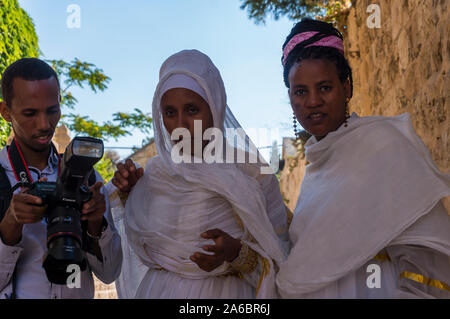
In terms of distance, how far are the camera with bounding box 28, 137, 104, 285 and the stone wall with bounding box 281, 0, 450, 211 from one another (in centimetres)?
206

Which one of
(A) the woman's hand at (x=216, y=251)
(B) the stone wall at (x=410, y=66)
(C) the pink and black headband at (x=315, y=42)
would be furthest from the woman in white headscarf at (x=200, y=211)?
(B) the stone wall at (x=410, y=66)

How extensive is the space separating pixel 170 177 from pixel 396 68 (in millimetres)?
2782

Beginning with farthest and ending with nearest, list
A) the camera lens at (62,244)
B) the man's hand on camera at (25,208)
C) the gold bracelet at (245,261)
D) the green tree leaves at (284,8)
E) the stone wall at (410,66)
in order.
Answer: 1. the green tree leaves at (284,8)
2. the stone wall at (410,66)
3. the gold bracelet at (245,261)
4. the man's hand on camera at (25,208)
5. the camera lens at (62,244)

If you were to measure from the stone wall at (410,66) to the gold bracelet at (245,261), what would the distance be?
148 centimetres

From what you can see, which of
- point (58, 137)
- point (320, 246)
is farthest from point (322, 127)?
point (58, 137)

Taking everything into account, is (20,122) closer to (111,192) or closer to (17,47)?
(111,192)

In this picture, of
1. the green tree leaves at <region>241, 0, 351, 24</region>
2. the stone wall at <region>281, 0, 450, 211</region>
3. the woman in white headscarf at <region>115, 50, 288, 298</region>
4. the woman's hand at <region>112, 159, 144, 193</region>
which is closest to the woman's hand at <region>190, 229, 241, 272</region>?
the woman in white headscarf at <region>115, 50, 288, 298</region>

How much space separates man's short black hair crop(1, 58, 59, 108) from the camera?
177 cm

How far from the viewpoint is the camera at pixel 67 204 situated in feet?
4.49

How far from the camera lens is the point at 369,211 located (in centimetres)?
163

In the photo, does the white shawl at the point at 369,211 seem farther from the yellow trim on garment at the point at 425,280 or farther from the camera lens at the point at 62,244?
the camera lens at the point at 62,244

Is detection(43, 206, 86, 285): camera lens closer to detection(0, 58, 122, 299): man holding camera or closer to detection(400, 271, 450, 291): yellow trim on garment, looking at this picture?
detection(0, 58, 122, 299): man holding camera

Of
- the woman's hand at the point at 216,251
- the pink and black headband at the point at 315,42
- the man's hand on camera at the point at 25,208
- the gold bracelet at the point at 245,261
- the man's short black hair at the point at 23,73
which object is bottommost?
the gold bracelet at the point at 245,261

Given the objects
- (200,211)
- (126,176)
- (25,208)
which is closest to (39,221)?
(25,208)
